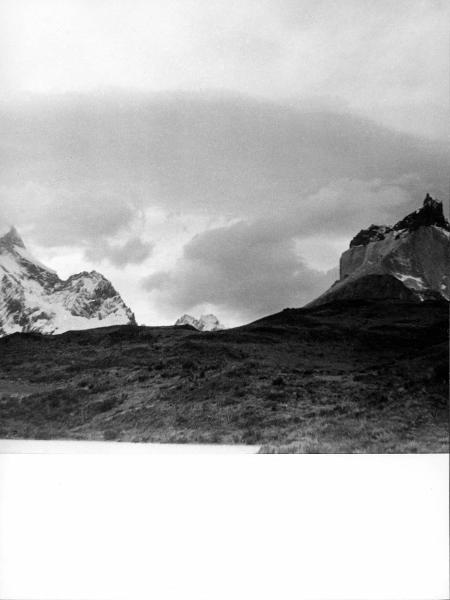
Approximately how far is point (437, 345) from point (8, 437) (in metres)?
2.86

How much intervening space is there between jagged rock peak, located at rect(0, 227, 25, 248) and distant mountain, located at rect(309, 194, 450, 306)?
2080 mm

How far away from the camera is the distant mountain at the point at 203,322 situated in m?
4.56

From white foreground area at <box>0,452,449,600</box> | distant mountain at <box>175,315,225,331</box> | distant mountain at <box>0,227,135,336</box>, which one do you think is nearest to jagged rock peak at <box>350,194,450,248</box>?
distant mountain at <box>175,315,225,331</box>

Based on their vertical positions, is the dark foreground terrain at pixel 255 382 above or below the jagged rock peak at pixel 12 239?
below

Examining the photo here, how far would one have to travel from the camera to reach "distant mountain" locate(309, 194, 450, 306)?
4422 millimetres

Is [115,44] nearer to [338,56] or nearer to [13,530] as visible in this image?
[338,56]

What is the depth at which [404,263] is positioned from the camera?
14.5ft

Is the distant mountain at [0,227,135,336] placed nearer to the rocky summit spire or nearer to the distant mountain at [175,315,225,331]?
the distant mountain at [175,315,225,331]

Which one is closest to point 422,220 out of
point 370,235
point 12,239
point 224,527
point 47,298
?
point 370,235

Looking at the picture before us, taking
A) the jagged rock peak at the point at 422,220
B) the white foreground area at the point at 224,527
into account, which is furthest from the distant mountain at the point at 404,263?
the white foreground area at the point at 224,527

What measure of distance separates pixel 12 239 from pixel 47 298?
53 cm

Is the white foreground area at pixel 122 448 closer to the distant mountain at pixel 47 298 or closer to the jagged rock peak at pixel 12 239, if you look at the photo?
the distant mountain at pixel 47 298

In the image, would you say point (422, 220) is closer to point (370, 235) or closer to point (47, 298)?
point (370, 235)

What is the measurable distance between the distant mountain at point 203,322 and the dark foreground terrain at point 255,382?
0.16 feet
